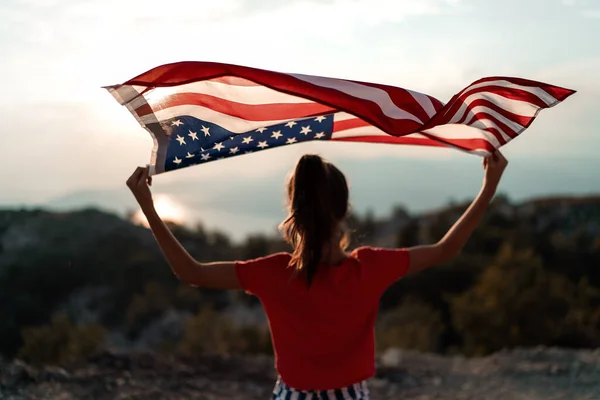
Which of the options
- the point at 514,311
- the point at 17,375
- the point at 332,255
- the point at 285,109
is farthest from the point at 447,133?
the point at 514,311

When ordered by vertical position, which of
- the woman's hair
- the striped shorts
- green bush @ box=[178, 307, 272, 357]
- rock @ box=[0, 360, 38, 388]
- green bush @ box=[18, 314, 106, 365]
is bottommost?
green bush @ box=[178, 307, 272, 357]

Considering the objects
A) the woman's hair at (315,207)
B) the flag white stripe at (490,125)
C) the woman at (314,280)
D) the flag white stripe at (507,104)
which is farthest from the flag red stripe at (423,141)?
the woman's hair at (315,207)

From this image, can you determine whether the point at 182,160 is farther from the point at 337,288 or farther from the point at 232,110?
the point at 337,288

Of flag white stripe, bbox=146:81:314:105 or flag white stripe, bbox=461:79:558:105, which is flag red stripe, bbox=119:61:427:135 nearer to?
flag white stripe, bbox=146:81:314:105

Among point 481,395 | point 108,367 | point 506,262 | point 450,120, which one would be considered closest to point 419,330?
point 506,262

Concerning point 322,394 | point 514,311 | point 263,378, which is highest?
point 322,394

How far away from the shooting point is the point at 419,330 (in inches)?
755

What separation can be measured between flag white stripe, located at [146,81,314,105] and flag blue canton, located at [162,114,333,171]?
130mm

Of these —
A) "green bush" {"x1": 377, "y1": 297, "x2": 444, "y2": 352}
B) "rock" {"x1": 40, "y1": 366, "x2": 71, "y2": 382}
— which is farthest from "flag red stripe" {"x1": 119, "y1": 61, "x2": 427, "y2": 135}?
"green bush" {"x1": 377, "y1": 297, "x2": 444, "y2": 352}

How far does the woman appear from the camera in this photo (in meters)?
3.52

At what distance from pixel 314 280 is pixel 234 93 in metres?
1.26

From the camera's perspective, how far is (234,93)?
14.1ft

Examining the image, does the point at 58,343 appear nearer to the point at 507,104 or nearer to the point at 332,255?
the point at 507,104

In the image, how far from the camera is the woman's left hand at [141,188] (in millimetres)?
3615
